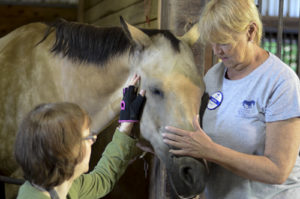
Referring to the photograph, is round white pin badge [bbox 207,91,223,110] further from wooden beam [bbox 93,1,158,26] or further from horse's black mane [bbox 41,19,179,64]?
wooden beam [bbox 93,1,158,26]

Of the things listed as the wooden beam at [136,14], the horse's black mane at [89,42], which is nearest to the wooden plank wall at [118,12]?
the wooden beam at [136,14]

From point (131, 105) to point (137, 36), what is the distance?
294 millimetres

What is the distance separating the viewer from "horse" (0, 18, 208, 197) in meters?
1.34

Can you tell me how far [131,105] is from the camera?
4.49ft

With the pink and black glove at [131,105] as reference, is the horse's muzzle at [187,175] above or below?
below

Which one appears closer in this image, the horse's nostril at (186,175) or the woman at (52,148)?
the woman at (52,148)

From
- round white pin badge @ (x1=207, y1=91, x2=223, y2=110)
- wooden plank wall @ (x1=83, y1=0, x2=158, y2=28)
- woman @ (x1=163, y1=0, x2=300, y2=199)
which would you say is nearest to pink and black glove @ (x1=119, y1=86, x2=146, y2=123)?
woman @ (x1=163, y1=0, x2=300, y2=199)

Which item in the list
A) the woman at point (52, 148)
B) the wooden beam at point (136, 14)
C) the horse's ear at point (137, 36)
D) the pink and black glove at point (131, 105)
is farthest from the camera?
the wooden beam at point (136, 14)

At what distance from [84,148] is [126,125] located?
1.15ft

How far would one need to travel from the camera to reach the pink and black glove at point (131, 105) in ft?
4.35

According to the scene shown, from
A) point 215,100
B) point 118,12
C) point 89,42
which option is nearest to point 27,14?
point 118,12

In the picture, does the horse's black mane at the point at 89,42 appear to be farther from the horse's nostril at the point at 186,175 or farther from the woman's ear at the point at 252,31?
the horse's nostril at the point at 186,175

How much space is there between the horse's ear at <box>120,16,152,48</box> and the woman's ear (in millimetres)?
457

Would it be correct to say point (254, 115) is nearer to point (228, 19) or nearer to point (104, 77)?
point (228, 19)
